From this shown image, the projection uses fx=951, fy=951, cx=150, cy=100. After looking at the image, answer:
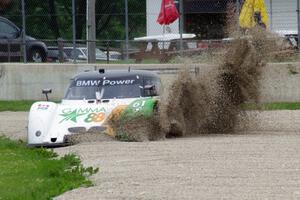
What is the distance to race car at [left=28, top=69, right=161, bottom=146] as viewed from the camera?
1688 cm

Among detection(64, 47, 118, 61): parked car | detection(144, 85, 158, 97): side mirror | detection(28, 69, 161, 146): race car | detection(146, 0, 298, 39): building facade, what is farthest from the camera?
detection(146, 0, 298, 39): building facade

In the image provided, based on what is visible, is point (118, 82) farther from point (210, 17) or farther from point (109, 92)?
point (210, 17)

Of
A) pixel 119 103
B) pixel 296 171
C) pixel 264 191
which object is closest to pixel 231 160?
pixel 296 171

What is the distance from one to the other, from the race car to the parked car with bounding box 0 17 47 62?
36.0ft

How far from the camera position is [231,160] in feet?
44.2

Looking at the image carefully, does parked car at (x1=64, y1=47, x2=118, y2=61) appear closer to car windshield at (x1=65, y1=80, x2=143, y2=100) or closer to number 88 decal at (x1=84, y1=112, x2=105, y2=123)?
car windshield at (x1=65, y1=80, x2=143, y2=100)

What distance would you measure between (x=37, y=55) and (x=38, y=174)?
19787 millimetres

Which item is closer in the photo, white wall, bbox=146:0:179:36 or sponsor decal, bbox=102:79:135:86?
sponsor decal, bbox=102:79:135:86

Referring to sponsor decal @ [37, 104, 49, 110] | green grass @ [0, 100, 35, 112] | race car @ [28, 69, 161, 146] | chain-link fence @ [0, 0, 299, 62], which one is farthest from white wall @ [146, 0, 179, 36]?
sponsor decal @ [37, 104, 49, 110]

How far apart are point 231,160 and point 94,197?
3.30m

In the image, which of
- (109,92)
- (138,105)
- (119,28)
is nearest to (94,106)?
(138,105)

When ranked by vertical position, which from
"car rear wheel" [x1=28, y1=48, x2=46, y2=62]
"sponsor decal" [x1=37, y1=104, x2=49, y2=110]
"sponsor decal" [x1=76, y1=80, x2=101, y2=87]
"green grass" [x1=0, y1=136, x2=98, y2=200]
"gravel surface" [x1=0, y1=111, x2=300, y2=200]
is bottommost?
"green grass" [x1=0, y1=136, x2=98, y2=200]

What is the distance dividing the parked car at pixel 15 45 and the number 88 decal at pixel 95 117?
12.7m

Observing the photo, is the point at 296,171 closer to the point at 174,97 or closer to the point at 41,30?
the point at 174,97
